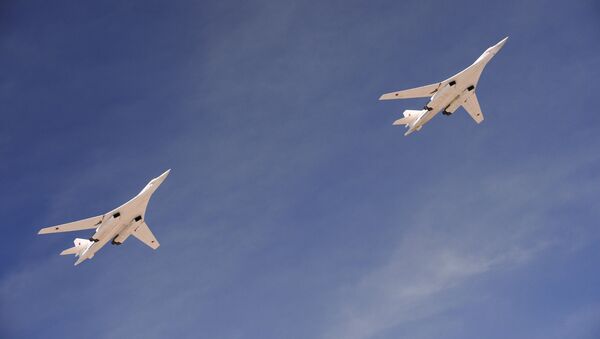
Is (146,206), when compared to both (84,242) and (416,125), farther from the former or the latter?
(416,125)

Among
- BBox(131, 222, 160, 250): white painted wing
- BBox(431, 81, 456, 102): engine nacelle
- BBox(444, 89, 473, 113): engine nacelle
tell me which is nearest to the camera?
BBox(431, 81, 456, 102): engine nacelle

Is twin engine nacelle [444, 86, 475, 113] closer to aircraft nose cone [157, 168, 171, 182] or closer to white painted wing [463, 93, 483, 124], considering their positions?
white painted wing [463, 93, 483, 124]

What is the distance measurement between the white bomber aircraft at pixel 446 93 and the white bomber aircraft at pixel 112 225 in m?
36.3

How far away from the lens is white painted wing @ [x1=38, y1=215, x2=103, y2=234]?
97806 mm

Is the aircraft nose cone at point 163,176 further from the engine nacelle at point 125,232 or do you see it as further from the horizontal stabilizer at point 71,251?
the horizontal stabilizer at point 71,251

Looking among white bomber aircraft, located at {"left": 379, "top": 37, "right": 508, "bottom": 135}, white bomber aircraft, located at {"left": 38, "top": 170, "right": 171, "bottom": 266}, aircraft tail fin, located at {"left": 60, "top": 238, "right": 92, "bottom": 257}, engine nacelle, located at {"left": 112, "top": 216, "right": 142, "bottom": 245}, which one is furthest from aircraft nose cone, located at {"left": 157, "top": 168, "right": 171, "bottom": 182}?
white bomber aircraft, located at {"left": 379, "top": 37, "right": 508, "bottom": 135}

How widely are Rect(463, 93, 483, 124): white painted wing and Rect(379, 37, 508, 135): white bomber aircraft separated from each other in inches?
146

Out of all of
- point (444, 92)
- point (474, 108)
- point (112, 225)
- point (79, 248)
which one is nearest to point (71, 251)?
point (79, 248)

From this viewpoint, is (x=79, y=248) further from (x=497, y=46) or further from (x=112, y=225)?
(x=497, y=46)

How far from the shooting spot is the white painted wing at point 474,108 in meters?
110

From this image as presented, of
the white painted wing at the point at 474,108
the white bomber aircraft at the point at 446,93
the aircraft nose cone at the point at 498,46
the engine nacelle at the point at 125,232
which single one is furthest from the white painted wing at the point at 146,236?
the aircraft nose cone at the point at 498,46

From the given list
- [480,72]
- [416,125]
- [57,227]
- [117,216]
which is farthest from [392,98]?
[57,227]

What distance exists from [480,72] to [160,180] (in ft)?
163

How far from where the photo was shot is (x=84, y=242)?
99.1 metres
